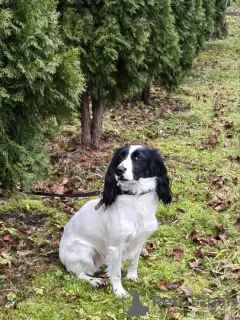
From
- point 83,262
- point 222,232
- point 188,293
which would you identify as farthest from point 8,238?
point 222,232

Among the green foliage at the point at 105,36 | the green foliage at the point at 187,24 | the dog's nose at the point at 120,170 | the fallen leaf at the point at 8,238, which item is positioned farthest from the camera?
the green foliage at the point at 187,24

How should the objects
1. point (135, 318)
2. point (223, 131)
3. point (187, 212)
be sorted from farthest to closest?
point (223, 131), point (187, 212), point (135, 318)

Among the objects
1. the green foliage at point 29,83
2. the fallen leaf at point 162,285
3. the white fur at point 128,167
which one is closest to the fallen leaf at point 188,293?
the fallen leaf at point 162,285

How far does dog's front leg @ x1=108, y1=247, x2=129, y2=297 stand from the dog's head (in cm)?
45

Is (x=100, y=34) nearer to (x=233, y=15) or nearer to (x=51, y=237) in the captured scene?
(x=51, y=237)

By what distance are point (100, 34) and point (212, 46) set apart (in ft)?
54.4

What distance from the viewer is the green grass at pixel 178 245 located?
12.3ft

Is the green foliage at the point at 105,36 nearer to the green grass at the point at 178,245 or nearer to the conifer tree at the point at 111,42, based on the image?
the conifer tree at the point at 111,42

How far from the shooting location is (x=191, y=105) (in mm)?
11547

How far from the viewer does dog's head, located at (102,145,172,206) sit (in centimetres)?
361

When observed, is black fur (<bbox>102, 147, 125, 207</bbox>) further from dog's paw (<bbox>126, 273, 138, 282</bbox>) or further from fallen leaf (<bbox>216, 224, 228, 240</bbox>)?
fallen leaf (<bbox>216, 224, 228, 240</bbox>)

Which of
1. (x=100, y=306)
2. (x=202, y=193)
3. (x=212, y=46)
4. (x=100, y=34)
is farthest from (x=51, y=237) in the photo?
(x=212, y=46)

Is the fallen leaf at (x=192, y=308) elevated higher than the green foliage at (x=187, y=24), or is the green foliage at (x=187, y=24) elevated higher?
the green foliage at (x=187, y=24)

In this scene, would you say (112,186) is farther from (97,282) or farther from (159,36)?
(159,36)
